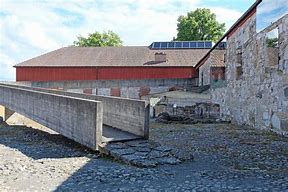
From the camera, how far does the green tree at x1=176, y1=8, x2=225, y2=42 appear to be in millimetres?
46469

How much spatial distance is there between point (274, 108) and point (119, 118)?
4985mm

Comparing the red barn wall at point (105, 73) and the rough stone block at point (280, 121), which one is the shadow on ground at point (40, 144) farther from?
the red barn wall at point (105, 73)

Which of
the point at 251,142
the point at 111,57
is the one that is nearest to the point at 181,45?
the point at 111,57

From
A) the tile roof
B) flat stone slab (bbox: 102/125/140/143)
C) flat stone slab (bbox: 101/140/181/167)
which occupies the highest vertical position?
the tile roof

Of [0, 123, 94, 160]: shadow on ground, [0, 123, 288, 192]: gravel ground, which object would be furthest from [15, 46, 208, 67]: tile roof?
[0, 123, 288, 192]: gravel ground

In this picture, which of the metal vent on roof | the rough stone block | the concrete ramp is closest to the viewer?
the concrete ramp

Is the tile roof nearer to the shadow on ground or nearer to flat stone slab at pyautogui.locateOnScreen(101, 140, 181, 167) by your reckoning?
the shadow on ground

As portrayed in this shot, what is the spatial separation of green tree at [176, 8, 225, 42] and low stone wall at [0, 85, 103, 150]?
35281mm

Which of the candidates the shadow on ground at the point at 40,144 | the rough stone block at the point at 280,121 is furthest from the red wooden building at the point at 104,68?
the rough stone block at the point at 280,121

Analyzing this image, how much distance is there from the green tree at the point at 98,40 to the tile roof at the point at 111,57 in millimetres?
17416

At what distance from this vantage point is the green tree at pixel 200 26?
46.5 meters

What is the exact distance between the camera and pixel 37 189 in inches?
208

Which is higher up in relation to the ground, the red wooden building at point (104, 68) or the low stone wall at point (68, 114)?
the red wooden building at point (104, 68)

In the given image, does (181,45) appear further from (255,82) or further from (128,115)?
(128,115)
